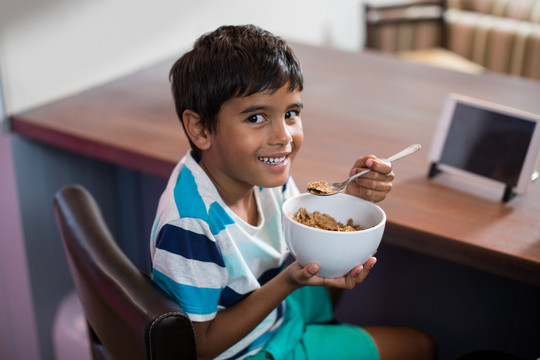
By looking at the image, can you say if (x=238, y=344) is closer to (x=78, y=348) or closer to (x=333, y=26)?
(x=78, y=348)

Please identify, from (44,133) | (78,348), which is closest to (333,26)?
(44,133)

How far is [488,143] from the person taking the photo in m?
1.12

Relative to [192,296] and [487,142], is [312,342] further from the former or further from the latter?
[487,142]

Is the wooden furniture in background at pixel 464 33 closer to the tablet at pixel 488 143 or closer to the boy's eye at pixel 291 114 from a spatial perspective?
the tablet at pixel 488 143

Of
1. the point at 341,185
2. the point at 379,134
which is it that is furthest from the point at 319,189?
the point at 379,134

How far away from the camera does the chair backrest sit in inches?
28.7

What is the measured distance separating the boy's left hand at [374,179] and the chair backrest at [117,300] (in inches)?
14.9

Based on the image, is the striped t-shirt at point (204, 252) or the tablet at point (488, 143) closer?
the striped t-shirt at point (204, 252)

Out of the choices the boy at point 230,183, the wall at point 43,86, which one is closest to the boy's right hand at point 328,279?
the boy at point 230,183

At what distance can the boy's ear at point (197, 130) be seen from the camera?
906 mm

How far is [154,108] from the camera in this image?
152 centimetres

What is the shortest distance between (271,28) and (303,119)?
1429 mm

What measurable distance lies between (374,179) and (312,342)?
1.05 ft

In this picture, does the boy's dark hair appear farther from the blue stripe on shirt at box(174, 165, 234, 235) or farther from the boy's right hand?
the boy's right hand
